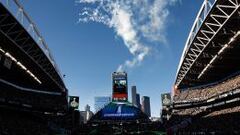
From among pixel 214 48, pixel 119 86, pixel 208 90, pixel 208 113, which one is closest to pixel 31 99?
pixel 119 86

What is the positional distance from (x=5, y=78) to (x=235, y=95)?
39532mm

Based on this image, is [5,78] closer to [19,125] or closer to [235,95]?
[19,125]

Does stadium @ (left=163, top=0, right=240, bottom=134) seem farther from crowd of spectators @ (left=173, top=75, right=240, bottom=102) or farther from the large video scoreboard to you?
the large video scoreboard

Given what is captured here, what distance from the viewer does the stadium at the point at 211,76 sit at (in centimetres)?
3641

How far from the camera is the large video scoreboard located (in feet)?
248

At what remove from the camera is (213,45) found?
43000 millimetres

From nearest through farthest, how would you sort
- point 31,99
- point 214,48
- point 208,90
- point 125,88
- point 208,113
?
point 214,48
point 208,113
point 31,99
point 208,90
point 125,88

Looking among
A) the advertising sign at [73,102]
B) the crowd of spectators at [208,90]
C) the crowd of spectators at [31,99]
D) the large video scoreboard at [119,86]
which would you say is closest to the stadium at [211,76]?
the crowd of spectators at [208,90]

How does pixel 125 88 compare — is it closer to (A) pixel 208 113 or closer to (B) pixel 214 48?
(A) pixel 208 113

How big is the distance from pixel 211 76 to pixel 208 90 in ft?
11.4

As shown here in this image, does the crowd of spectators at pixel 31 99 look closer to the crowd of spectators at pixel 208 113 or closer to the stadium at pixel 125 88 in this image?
the stadium at pixel 125 88

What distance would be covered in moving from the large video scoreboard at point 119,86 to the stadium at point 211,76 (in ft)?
41.1

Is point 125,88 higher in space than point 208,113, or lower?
higher

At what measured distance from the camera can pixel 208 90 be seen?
6531 cm
